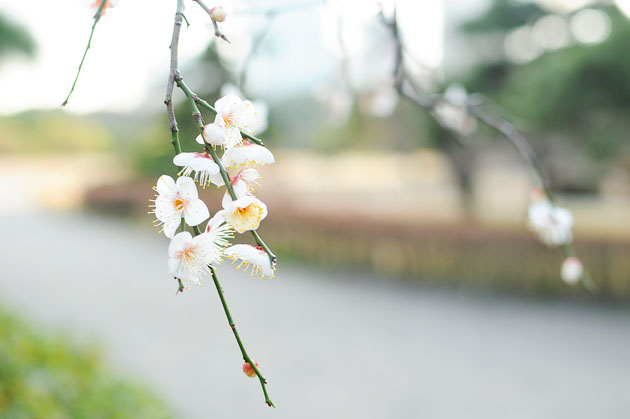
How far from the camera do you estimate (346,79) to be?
4.98 ft

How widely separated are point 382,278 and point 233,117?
4.50m

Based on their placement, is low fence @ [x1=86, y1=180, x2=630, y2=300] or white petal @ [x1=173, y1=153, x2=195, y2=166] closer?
white petal @ [x1=173, y1=153, x2=195, y2=166]

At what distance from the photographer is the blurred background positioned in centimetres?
220

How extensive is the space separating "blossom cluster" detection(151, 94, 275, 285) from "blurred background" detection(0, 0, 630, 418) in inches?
9.4

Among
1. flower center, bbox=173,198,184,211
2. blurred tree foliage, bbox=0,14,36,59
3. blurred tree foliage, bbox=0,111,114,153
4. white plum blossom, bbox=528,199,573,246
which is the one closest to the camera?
flower center, bbox=173,198,184,211

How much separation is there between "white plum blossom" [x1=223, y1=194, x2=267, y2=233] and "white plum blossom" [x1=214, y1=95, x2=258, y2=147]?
2.3 inches

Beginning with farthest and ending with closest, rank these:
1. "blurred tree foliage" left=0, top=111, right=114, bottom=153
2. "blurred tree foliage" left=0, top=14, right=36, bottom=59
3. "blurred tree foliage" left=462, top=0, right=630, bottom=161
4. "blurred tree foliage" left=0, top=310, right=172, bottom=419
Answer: "blurred tree foliage" left=0, top=111, right=114, bottom=153 → "blurred tree foliage" left=462, top=0, right=630, bottom=161 → "blurred tree foliage" left=0, top=14, right=36, bottom=59 → "blurred tree foliage" left=0, top=310, right=172, bottom=419

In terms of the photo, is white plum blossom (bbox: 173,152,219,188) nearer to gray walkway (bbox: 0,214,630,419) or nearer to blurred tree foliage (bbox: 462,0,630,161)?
gray walkway (bbox: 0,214,630,419)

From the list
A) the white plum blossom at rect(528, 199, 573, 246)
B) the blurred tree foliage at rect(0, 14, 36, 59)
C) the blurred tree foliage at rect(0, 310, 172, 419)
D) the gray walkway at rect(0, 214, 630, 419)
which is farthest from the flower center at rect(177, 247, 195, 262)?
the blurred tree foliage at rect(0, 14, 36, 59)

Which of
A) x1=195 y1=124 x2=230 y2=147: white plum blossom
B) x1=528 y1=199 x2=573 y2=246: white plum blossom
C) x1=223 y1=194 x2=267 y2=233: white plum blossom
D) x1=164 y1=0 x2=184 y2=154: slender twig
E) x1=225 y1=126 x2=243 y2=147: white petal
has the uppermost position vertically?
x1=164 y1=0 x2=184 y2=154: slender twig

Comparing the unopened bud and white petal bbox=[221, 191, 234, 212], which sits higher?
the unopened bud

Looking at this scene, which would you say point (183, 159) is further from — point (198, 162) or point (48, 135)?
point (48, 135)

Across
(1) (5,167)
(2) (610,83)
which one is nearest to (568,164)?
(2) (610,83)

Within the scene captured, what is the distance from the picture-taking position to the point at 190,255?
0.50 m
